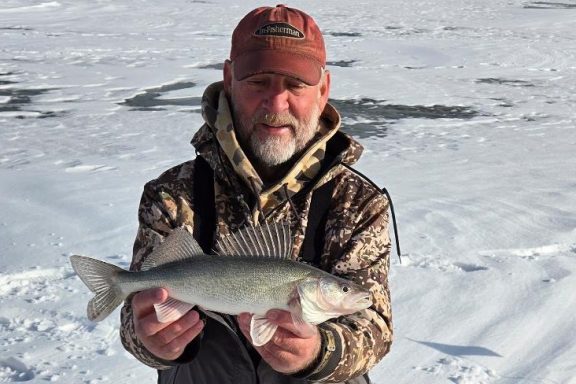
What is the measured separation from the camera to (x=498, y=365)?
3.87 m

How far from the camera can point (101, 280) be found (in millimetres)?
2367

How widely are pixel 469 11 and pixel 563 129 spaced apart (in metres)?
16.2

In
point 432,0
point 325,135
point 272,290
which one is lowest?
point 432,0

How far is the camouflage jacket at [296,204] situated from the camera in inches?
107

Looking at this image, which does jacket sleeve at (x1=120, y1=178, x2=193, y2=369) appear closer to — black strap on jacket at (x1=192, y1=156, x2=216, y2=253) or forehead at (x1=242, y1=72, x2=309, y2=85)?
black strap on jacket at (x1=192, y1=156, x2=216, y2=253)

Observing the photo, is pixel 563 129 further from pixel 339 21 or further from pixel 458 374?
pixel 339 21

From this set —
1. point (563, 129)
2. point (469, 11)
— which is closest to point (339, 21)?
point (469, 11)

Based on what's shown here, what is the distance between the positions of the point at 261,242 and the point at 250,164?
47 cm

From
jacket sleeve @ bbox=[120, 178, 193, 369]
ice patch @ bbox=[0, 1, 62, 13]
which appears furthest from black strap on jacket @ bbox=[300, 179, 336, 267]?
ice patch @ bbox=[0, 1, 62, 13]

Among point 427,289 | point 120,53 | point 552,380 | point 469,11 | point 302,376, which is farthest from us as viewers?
point 469,11

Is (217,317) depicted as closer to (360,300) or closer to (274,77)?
(360,300)

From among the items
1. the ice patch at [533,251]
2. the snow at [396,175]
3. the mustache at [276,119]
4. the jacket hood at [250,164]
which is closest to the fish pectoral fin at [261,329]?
the jacket hood at [250,164]

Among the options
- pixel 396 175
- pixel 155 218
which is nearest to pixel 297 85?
pixel 155 218

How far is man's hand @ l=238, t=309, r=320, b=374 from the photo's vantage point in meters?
2.15
